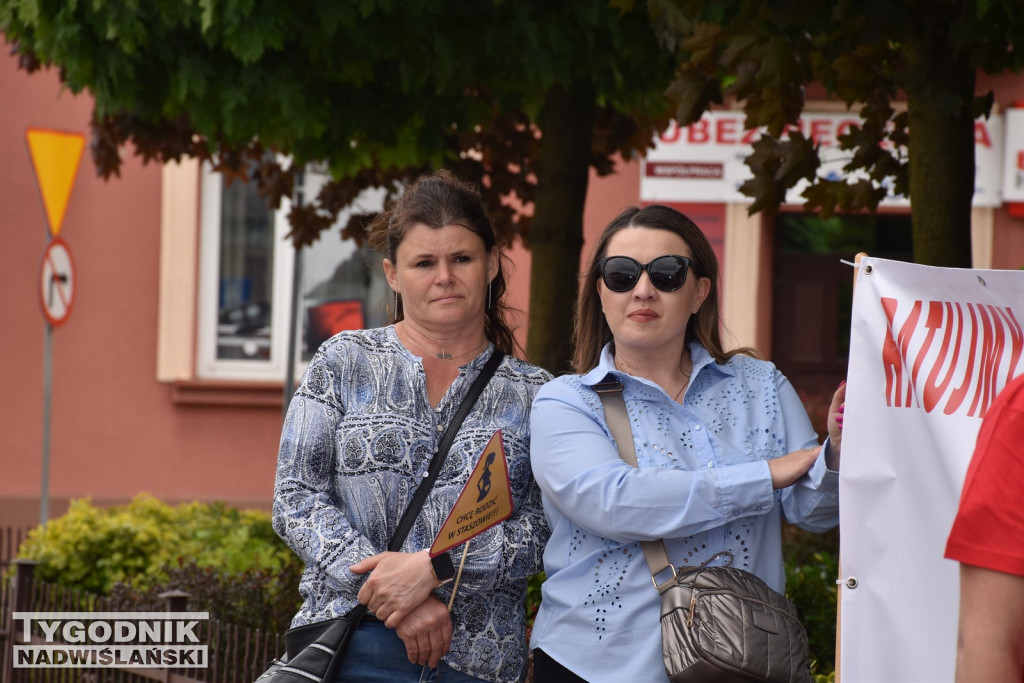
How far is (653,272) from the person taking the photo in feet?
8.67

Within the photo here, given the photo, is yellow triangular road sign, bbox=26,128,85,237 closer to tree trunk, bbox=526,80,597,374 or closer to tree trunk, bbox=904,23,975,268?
tree trunk, bbox=526,80,597,374

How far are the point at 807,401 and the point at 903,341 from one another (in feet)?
18.1

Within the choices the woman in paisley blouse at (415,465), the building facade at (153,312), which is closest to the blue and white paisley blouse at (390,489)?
the woman in paisley blouse at (415,465)

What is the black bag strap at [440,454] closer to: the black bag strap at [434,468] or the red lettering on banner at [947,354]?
the black bag strap at [434,468]

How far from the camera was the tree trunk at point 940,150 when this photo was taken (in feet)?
13.4

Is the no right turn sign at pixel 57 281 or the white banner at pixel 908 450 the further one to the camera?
the no right turn sign at pixel 57 281

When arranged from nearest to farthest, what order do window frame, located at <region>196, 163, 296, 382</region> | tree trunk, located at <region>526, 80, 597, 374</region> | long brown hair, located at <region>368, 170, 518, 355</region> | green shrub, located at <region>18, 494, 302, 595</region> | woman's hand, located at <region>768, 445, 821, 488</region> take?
woman's hand, located at <region>768, 445, 821, 488</region> < long brown hair, located at <region>368, 170, 518, 355</region> < tree trunk, located at <region>526, 80, 597, 374</region> < green shrub, located at <region>18, 494, 302, 595</region> < window frame, located at <region>196, 163, 296, 382</region>

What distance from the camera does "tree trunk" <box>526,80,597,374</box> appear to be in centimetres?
551

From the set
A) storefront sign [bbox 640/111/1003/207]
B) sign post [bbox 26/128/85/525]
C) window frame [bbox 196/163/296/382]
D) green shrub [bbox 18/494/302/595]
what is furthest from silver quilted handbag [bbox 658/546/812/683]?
window frame [bbox 196/163/296/382]

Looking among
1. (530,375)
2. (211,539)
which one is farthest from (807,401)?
(530,375)

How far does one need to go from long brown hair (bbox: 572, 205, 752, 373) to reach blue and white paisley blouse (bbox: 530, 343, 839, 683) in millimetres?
81

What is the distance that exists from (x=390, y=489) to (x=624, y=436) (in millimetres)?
523

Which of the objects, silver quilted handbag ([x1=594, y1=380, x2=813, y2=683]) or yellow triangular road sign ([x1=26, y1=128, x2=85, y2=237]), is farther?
yellow triangular road sign ([x1=26, y1=128, x2=85, y2=237])

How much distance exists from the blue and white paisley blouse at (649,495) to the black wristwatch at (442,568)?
0.21 meters
